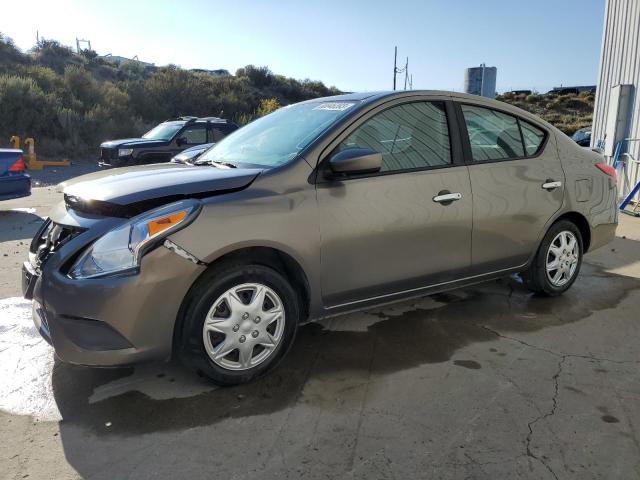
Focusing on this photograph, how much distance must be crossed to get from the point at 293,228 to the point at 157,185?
84cm

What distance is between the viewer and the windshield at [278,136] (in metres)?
3.64

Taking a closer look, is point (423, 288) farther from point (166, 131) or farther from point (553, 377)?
point (166, 131)

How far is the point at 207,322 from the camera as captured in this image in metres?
3.07

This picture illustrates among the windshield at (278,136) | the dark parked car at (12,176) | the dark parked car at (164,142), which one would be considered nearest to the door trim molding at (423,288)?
the windshield at (278,136)

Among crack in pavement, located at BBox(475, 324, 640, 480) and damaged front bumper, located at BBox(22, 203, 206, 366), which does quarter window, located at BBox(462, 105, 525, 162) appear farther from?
damaged front bumper, located at BBox(22, 203, 206, 366)

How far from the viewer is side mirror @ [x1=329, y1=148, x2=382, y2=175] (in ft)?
10.9

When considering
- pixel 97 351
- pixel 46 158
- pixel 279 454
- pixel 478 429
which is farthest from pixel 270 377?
pixel 46 158

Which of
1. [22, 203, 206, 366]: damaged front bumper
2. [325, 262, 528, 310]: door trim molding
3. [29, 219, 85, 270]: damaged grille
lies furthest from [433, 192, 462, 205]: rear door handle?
[29, 219, 85, 270]: damaged grille

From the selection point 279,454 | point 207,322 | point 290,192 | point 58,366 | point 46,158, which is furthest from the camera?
point 46,158

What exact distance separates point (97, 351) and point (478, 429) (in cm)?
206

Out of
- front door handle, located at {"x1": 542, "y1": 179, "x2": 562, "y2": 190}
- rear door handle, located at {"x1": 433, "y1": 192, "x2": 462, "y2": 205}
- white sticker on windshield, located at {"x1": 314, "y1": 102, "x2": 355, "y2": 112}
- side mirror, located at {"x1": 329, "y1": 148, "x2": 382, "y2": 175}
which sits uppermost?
white sticker on windshield, located at {"x1": 314, "y1": 102, "x2": 355, "y2": 112}

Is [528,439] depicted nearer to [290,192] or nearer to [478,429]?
[478,429]

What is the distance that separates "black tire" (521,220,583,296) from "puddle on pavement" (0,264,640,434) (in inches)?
4.3

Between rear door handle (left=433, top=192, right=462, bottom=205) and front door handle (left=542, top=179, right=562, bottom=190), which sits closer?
rear door handle (left=433, top=192, right=462, bottom=205)
